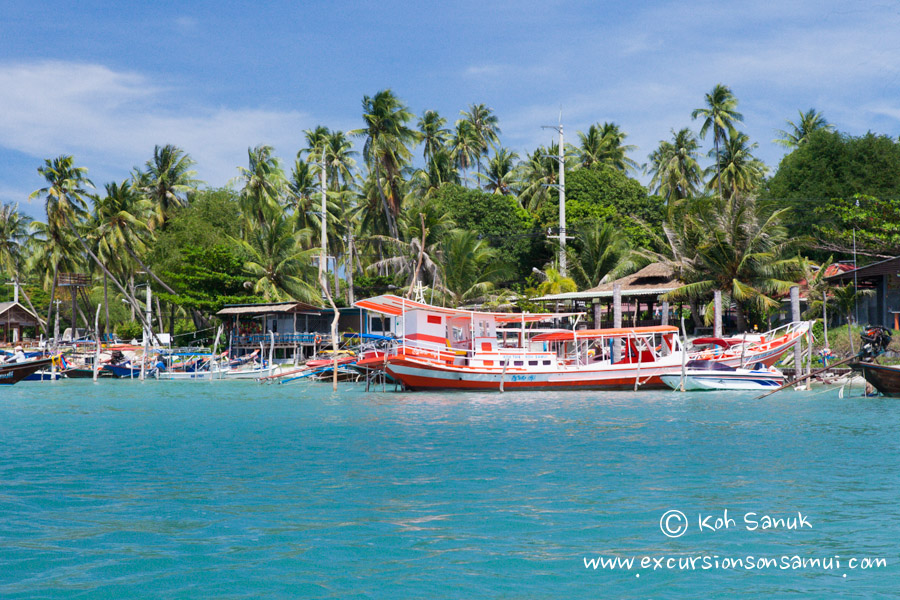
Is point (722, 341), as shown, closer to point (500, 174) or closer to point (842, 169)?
point (842, 169)

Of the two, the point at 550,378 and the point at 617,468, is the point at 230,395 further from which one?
the point at 617,468

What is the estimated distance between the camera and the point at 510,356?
3381 cm

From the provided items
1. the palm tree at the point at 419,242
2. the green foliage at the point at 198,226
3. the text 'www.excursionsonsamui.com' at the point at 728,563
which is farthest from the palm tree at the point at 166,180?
the text 'www.excursionsonsamui.com' at the point at 728,563

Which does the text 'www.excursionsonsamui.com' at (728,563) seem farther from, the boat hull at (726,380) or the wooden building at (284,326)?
the wooden building at (284,326)

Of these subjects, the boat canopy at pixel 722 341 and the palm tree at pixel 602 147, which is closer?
the boat canopy at pixel 722 341

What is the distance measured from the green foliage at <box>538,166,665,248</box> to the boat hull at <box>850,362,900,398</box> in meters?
29.6

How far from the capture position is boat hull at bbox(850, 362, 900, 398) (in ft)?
83.1

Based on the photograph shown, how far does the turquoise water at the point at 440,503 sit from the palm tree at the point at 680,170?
40.7m

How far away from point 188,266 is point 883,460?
144ft

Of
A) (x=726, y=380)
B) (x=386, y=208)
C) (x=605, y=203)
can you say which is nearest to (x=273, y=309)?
(x=386, y=208)

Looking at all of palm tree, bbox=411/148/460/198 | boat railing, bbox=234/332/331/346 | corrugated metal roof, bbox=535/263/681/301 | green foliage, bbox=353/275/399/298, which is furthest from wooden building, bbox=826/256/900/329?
palm tree, bbox=411/148/460/198

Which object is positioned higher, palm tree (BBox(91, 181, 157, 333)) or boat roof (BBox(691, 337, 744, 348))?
palm tree (BBox(91, 181, 157, 333))

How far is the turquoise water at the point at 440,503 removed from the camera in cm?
870

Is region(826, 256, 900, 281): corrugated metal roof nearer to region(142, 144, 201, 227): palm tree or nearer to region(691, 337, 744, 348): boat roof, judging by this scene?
region(691, 337, 744, 348): boat roof
